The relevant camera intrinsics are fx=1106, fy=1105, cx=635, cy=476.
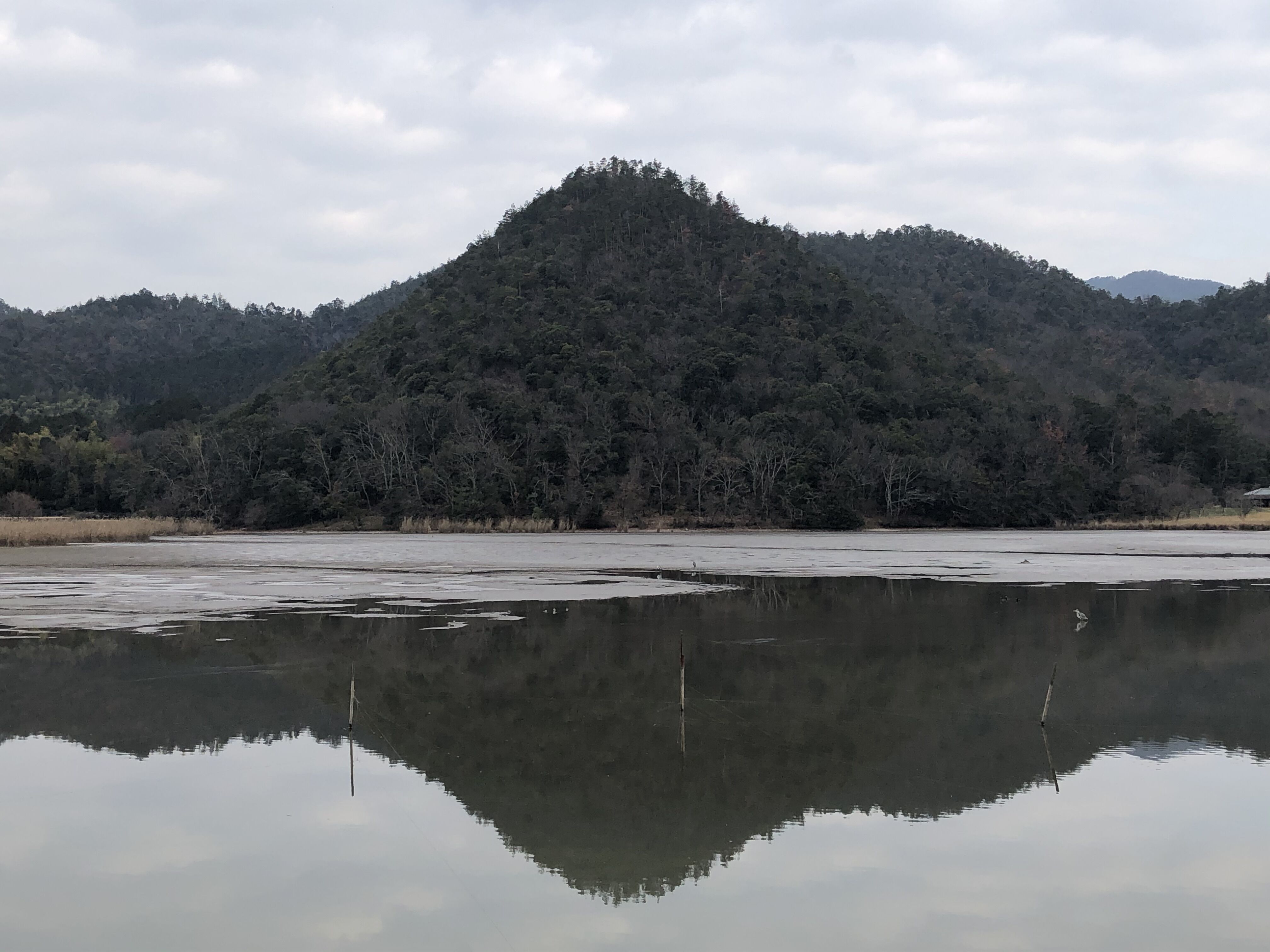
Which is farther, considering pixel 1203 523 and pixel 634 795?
pixel 1203 523

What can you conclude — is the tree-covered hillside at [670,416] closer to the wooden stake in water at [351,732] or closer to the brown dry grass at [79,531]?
the brown dry grass at [79,531]

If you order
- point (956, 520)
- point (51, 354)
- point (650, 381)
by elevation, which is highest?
point (51, 354)

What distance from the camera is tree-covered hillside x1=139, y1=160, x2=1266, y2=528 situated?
74500mm

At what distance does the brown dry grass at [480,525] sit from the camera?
225 ft

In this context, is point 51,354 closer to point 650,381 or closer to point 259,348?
point 259,348

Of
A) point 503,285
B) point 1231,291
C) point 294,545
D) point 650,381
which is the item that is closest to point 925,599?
point 294,545

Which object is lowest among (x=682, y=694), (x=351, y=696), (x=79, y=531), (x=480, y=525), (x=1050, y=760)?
(x=1050, y=760)

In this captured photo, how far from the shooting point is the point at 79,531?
4981 centimetres

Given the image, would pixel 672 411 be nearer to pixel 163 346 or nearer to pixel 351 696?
pixel 351 696

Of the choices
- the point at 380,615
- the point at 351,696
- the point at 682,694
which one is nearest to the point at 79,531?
the point at 380,615

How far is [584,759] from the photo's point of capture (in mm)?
11078

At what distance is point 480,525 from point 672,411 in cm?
2149

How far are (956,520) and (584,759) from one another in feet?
224

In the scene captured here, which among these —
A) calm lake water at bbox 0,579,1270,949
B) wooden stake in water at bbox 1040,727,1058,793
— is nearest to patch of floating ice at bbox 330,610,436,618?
calm lake water at bbox 0,579,1270,949
